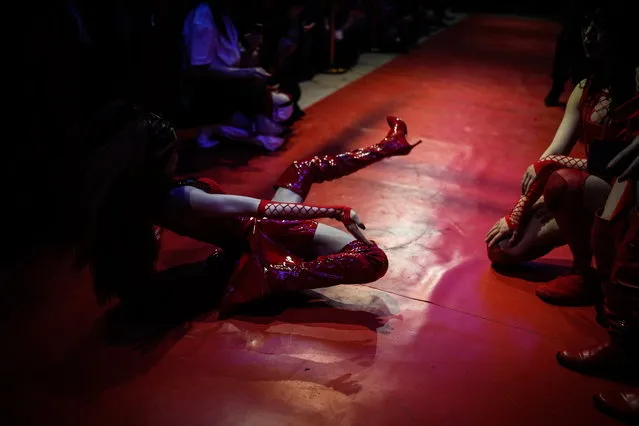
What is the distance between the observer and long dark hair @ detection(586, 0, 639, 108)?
184cm

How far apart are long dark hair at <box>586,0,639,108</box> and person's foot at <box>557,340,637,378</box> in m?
0.89

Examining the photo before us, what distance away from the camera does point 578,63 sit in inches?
89.2

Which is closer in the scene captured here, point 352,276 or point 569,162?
point 352,276

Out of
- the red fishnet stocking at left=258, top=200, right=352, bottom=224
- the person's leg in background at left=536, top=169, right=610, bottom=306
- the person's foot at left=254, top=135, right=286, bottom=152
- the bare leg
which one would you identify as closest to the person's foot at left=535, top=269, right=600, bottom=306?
the person's leg in background at left=536, top=169, right=610, bottom=306

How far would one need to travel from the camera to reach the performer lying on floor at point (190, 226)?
1.94m

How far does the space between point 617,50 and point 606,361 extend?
1.10 meters

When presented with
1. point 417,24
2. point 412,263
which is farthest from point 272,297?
point 417,24

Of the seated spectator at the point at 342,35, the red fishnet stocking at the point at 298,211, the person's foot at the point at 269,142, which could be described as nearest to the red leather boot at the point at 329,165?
the red fishnet stocking at the point at 298,211

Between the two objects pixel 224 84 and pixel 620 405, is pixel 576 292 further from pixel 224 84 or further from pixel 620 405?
pixel 224 84

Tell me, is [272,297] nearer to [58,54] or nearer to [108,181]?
[108,181]

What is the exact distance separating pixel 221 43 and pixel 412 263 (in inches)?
97.3

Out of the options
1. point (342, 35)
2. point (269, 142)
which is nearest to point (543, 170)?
point (269, 142)

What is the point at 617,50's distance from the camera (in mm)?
1905

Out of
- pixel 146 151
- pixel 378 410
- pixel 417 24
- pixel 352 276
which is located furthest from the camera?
pixel 417 24
